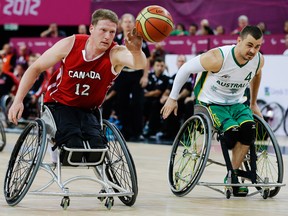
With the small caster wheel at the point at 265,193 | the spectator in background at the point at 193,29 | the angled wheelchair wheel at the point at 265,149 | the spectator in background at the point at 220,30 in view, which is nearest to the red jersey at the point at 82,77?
the angled wheelchair wheel at the point at 265,149

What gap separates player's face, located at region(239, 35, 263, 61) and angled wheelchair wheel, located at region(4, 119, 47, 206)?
206 centimetres

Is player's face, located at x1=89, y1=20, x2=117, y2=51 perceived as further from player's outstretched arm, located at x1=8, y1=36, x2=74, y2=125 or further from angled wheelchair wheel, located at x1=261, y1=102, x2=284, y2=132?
angled wheelchair wheel, located at x1=261, y1=102, x2=284, y2=132

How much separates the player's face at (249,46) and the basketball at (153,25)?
113 cm

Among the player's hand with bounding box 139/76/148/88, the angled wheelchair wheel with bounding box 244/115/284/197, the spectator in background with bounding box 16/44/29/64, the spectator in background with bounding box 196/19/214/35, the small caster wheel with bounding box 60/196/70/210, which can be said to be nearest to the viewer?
the small caster wheel with bounding box 60/196/70/210

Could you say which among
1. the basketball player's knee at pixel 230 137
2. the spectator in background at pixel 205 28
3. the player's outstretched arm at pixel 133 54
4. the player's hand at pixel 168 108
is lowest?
the basketball player's knee at pixel 230 137

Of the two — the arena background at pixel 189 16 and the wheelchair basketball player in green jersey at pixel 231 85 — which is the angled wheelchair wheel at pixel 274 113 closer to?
the arena background at pixel 189 16

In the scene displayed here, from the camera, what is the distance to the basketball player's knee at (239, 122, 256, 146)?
818cm

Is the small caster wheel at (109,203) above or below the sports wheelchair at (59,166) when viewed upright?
below

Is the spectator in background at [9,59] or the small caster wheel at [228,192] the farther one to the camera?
the spectator in background at [9,59]

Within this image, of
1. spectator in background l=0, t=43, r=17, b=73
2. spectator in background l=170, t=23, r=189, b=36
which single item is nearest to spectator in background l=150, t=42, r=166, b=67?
spectator in background l=170, t=23, r=189, b=36

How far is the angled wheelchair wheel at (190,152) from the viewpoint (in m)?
7.96

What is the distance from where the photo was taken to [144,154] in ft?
42.4

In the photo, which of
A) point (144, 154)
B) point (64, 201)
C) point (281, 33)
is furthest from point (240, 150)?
point (281, 33)

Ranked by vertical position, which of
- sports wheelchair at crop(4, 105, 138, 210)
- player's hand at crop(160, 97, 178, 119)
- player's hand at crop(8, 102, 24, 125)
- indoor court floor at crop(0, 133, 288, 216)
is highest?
player's hand at crop(160, 97, 178, 119)
